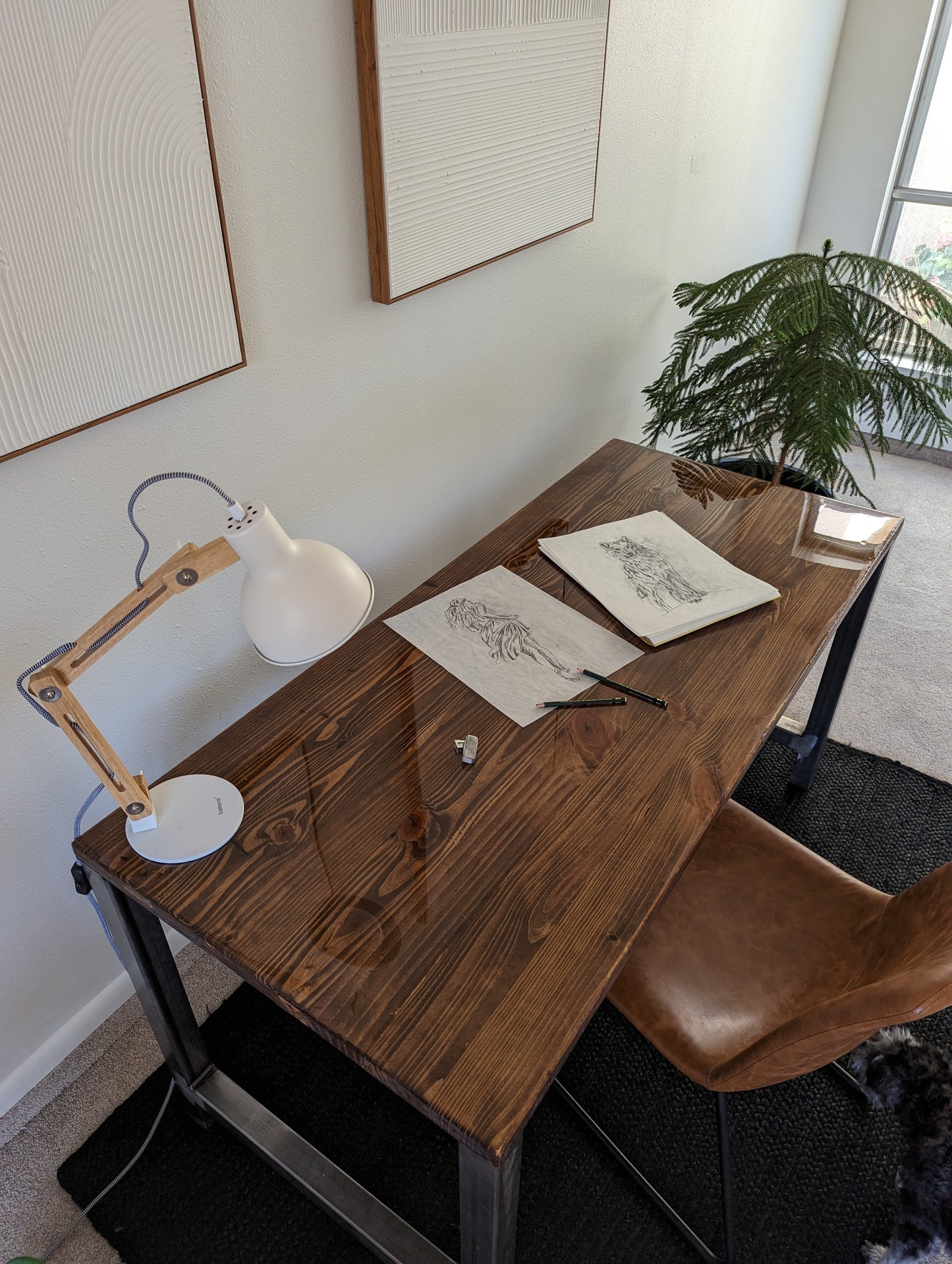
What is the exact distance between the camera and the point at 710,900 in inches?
48.1

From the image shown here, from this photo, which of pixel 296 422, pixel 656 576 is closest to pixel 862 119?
pixel 656 576

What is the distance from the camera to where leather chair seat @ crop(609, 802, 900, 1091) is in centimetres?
106

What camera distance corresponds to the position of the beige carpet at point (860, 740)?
1.28 metres

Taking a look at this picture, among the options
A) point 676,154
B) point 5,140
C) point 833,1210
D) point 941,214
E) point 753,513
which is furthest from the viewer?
point 941,214

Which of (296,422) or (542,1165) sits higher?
(296,422)

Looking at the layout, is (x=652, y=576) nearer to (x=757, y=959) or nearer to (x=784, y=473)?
(x=757, y=959)

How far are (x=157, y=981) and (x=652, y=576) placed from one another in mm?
908

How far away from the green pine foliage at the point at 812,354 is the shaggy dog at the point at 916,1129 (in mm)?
1088

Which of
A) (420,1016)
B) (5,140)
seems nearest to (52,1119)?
(420,1016)

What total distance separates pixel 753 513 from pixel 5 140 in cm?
123

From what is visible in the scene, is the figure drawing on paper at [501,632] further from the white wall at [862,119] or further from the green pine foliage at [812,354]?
the white wall at [862,119]

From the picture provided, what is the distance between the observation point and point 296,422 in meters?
1.27

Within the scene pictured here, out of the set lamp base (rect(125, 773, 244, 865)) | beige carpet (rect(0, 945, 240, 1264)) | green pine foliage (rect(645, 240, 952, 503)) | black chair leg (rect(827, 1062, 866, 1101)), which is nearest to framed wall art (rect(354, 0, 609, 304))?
green pine foliage (rect(645, 240, 952, 503))

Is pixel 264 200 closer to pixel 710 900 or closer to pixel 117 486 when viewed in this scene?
pixel 117 486
